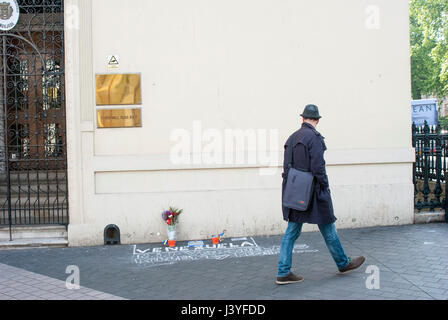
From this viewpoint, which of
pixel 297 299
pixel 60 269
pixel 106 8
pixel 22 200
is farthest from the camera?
pixel 22 200

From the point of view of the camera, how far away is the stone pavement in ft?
16.7

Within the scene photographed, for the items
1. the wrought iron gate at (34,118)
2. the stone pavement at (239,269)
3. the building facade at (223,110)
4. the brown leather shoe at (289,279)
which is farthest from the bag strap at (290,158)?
the wrought iron gate at (34,118)

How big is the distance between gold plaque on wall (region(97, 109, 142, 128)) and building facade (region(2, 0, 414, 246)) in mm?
32

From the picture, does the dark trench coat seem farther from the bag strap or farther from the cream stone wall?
the cream stone wall

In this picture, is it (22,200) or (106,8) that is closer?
(106,8)

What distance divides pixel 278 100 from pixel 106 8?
3.15 m

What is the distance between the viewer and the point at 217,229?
781 centimetres

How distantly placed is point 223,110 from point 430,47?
30752 millimetres

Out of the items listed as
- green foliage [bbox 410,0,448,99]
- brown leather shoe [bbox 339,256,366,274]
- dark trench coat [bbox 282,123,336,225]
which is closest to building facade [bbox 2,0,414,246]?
brown leather shoe [bbox 339,256,366,274]

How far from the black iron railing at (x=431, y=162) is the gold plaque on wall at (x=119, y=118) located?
490 cm

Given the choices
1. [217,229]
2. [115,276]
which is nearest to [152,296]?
[115,276]

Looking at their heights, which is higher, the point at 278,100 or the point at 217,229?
the point at 278,100

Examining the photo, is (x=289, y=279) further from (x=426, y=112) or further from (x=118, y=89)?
(x=426, y=112)

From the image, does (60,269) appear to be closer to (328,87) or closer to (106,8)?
(106,8)
